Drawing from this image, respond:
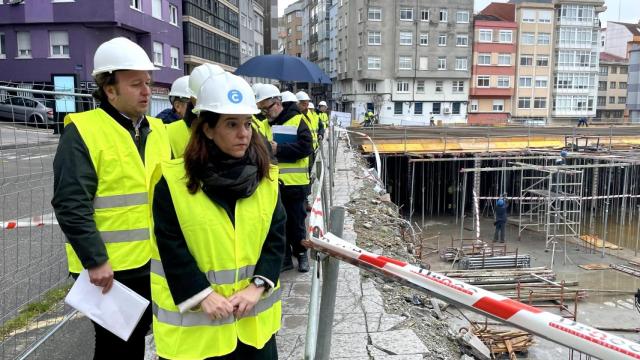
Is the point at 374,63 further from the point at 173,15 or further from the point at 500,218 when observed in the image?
the point at 500,218

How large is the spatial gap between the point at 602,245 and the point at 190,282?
70.1 feet

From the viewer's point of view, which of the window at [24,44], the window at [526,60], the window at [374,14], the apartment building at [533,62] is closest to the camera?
the window at [24,44]

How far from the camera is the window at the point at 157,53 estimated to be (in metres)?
28.0

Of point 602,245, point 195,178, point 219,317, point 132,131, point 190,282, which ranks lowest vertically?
point 602,245

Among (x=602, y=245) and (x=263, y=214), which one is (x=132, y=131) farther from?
(x=602, y=245)

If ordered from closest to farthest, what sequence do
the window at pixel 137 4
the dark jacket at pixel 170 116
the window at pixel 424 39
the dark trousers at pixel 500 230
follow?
the dark jacket at pixel 170 116 → the dark trousers at pixel 500 230 → the window at pixel 137 4 → the window at pixel 424 39

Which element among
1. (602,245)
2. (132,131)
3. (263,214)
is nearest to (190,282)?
(263,214)

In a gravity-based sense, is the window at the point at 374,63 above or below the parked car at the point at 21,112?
above

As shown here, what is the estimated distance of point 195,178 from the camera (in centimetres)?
188

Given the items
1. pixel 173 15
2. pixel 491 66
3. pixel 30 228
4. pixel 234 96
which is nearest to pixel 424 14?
pixel 491 66

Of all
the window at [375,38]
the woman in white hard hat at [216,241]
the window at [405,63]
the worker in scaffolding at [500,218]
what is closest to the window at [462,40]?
the window at [405,63]

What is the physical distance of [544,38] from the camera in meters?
53.9

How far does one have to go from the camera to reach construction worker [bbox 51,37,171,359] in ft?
7.34

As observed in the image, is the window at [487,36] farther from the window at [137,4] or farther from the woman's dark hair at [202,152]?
the woman's dark hair at [202,152]
